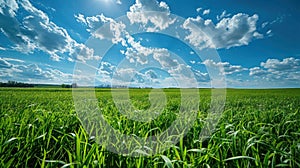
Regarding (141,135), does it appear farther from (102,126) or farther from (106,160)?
(106,160)

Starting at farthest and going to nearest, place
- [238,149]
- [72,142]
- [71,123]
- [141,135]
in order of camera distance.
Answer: [71,123]
[141,135]
[72,142]
[238,149]

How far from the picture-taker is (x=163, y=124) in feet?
10.2

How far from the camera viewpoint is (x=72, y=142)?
2127 millimetres

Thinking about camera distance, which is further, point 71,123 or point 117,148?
point 71,123

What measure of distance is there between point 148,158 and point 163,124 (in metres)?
1.42

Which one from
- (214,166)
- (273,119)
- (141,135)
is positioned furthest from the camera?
(273,119)

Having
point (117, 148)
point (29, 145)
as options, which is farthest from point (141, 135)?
point (29, 145)

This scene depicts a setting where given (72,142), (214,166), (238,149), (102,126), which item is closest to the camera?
(214,166)

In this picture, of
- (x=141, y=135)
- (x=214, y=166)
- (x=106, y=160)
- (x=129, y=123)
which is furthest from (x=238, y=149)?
(x=129, y=123)

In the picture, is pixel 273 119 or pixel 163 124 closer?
pixel 163 124

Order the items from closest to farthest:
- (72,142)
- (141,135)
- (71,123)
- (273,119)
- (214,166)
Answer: (214,166), (72,142), (141,135), (71,123), (273,119)

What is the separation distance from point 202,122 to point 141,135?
1.03 meters

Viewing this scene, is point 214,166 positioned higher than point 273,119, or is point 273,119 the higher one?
point 273,119

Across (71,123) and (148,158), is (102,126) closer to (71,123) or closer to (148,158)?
(71,123)
